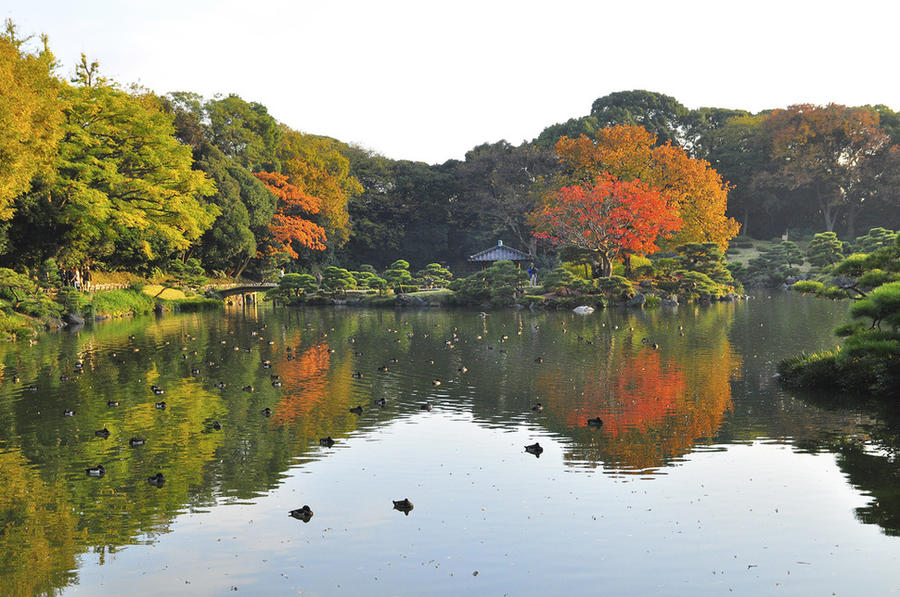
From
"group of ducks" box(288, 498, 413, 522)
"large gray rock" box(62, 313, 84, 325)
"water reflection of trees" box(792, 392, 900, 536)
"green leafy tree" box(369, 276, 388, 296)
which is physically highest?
"green leafy tree" box(369, 276, 388, 296)

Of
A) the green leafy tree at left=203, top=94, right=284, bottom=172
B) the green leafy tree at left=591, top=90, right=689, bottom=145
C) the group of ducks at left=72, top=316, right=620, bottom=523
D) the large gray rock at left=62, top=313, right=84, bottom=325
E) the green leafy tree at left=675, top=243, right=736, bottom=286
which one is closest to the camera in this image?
the group of ducks at left=72, top=316, right=620, bottom=523

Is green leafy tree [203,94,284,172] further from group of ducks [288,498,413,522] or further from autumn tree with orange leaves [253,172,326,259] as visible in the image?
group of ducks [288,498,413,522]

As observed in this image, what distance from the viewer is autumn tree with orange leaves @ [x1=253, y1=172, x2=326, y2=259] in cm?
5856

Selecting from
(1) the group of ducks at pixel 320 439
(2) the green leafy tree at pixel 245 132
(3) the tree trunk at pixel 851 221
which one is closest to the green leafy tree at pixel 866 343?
(1) the group of ducks at pixel 320 439

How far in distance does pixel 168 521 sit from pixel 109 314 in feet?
113

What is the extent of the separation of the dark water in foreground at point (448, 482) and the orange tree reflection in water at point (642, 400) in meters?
0.08

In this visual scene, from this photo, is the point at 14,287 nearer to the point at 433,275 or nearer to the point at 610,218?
the point at 433,275

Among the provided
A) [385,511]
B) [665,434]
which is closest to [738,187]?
[665,434]

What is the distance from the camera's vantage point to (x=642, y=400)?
16.2 metres

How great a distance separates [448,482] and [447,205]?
62.5m

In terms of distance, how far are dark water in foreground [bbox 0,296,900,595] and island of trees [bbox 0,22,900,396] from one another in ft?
14.5

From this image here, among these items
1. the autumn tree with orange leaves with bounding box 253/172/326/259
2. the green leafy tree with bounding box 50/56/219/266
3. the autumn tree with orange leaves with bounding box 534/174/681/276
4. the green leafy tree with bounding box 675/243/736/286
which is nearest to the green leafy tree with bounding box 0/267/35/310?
the green leafy tree with bounding box 50/56/219/266

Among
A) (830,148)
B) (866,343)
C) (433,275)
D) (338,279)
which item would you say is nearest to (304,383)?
(866,343)

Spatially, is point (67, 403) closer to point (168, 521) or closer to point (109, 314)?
point (168, 521)
